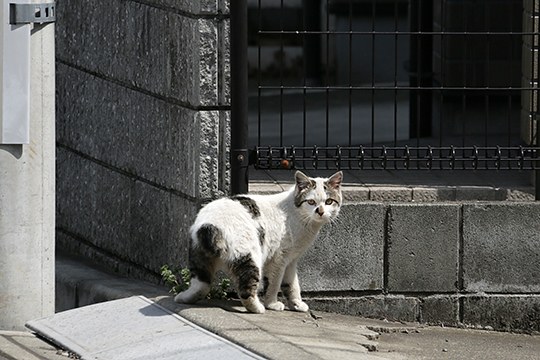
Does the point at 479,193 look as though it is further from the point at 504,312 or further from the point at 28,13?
the point at 28,13

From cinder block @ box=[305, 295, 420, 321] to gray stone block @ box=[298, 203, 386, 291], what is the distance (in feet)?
0.25

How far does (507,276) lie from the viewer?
8484 millimetres

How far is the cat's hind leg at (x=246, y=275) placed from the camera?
7.59 meters

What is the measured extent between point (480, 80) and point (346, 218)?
429cm

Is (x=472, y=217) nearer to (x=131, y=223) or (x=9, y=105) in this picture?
(x=131, y=223)

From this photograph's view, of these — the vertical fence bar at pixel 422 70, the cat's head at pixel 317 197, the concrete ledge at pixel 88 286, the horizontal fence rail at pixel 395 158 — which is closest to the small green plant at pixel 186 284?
the concrete ledge at pixel 88 286

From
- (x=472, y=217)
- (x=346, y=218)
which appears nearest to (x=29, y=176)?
(x=346, y=218)

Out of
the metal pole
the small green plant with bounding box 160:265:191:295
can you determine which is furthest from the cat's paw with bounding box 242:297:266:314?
the metal pole

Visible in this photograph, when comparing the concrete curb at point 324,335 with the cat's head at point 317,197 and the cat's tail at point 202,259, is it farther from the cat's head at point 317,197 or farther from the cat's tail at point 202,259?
the cat's head at point 317,197

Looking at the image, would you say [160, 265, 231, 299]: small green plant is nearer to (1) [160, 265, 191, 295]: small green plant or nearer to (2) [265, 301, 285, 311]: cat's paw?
(1) [160, 265, 191, 295]: small green plant

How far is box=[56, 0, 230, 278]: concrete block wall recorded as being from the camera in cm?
815

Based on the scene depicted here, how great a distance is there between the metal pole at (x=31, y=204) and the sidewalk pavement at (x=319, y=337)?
8.7 inches

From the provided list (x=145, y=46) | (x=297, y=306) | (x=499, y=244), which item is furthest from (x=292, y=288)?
(x=145, y=46)

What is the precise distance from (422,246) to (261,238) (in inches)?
43.6
